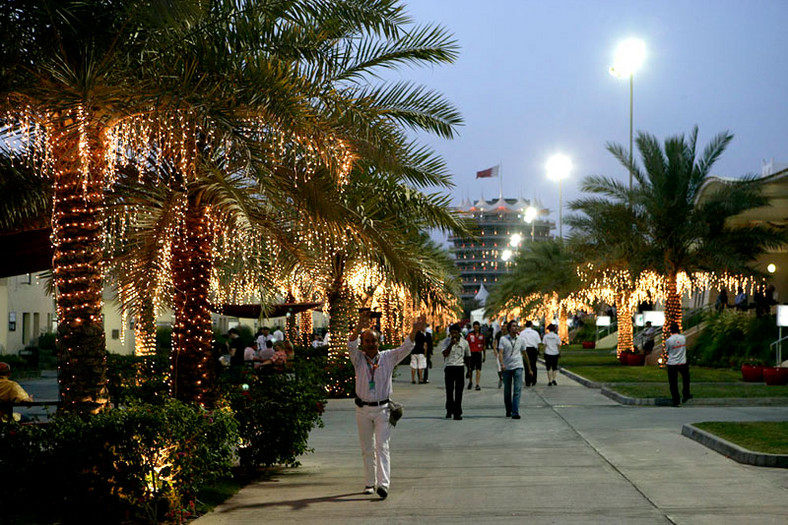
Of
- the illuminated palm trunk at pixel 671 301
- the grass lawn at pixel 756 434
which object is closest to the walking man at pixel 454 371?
the grass lawn at pixel 756 434

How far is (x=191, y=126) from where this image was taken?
11.1m

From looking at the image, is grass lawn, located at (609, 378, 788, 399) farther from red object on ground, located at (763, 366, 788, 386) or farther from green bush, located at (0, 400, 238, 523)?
green bush, located at (0, 400, 238, 523)

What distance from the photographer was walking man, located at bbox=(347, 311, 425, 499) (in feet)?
31.7

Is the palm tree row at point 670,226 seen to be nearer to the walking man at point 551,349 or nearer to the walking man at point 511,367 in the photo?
the walking man at point 551,349

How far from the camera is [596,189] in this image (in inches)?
1425

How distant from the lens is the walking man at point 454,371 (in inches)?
713

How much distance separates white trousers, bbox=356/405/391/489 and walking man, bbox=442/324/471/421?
26.5 feet

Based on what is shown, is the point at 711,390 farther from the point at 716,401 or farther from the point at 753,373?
the point at 753,373

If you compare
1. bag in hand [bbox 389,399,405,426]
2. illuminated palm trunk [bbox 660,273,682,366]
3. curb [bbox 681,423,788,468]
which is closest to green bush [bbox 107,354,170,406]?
bag in hand [bbox 389,399,405,426]

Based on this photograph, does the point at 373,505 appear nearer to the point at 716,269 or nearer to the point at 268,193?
the point at 268,193

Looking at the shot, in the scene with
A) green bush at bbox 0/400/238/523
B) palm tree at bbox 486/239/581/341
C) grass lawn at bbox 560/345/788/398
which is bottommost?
grass lawn at bbox 560/345/788/398

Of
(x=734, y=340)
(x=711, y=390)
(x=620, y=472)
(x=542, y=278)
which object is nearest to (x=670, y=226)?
(x=734, y=340)

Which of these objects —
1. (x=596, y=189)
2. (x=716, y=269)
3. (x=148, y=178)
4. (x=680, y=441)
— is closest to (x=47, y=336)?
(x=596, y=189)

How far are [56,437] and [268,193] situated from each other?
4615 millimetres
